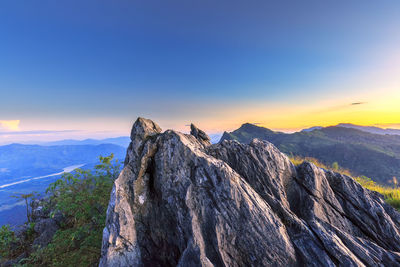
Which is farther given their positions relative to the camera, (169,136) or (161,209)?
(169,136)

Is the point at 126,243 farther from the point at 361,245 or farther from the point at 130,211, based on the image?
the point at 361,245

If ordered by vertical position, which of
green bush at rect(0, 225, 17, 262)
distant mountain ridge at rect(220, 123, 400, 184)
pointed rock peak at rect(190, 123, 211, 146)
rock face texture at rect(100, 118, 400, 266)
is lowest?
distant mountain ridge at rect(220, 123, 400, 184)

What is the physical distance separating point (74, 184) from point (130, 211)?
775 centimetres

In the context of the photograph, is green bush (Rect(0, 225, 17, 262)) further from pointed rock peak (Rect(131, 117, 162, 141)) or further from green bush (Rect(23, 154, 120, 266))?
pointed rock peak (Rect(131, 117, 162, 141))

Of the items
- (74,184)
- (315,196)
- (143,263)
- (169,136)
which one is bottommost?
(143,263)

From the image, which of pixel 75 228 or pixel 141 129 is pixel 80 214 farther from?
pixel 141 129

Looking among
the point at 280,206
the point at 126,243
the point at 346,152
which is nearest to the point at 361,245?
the point at 280,206

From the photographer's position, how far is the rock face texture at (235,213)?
6.46m

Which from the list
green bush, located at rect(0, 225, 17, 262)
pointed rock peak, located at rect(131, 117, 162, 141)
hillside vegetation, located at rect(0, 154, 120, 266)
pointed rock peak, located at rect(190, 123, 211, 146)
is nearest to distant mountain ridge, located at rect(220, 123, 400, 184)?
pointed rock peak, located at rect(190, 123, 211, 146)

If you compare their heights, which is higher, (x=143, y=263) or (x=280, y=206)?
(x=280, y=206)

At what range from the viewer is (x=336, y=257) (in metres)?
5.98

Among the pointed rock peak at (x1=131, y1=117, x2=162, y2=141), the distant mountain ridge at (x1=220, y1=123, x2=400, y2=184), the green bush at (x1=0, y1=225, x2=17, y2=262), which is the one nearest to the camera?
the pointed rock peak at (x1=131, y1=117, x2=162, y2=141)

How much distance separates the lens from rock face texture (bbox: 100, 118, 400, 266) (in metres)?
6.46

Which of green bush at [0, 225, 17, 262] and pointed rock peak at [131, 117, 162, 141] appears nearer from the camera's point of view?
pointed rock peak at [131, 117, 162, 141]
